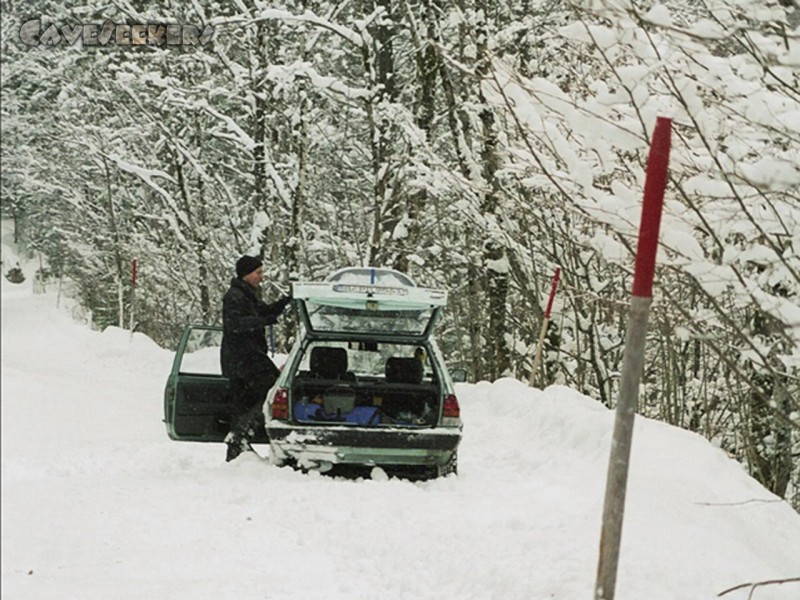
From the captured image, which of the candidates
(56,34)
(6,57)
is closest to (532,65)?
(56,34)

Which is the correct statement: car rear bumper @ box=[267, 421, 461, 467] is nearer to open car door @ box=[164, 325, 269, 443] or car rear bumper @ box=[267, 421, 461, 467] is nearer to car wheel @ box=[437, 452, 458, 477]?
car wheel @ box=[437, 452, 458, 477]

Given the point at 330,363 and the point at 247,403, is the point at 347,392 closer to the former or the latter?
the point at 330,363

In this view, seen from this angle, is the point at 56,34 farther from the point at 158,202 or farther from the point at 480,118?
the point at 158,202

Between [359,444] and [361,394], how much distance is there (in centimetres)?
154

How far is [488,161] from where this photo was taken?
14.6 meters

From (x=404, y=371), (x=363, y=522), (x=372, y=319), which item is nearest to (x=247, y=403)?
(x=372, y=319)

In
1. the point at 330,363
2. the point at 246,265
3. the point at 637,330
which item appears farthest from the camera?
the point at 330,363

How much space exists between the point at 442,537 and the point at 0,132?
4702mm

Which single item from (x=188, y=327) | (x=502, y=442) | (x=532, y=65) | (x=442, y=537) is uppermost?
(x=532, y=65)

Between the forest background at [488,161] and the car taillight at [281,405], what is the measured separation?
209cm

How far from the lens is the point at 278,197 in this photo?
1994 cm

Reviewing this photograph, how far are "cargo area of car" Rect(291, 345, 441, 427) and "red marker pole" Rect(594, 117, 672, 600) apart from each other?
4.89m

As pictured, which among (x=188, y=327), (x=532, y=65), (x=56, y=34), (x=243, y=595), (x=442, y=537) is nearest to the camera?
(x=56, y=34)

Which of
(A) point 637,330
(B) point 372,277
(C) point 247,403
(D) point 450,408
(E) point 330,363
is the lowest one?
(C) point 247,403
